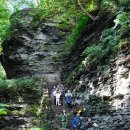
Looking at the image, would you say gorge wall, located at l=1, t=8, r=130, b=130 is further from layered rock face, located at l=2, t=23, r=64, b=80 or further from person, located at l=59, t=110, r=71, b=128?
person, located at l=59, t=110, r=71, b=128

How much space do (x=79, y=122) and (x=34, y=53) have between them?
1500cm

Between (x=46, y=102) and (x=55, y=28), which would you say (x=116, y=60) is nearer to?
(x=46, y=102)

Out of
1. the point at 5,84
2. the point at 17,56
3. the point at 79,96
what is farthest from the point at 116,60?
the point at 17,56

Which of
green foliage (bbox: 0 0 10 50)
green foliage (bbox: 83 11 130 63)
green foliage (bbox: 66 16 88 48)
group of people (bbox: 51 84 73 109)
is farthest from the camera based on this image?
green foliage (bbox: 0 0 10 50)

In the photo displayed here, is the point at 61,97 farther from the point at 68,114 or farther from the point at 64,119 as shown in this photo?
the point at 64,119

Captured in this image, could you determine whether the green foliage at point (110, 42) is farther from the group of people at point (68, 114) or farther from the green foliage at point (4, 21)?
the green foliage at point (4, 21)

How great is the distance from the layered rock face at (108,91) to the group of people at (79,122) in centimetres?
39

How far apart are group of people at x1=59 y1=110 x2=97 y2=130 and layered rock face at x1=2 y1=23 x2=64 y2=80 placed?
1004cm

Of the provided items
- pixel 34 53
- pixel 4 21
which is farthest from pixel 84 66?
pixel 4 21

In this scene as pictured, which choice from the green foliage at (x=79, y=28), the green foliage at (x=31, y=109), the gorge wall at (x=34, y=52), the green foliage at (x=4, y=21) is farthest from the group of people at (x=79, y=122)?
the green foliage at (x=4, y=21)

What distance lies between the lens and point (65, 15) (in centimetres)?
2606

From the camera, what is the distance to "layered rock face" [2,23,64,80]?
30.1 meters

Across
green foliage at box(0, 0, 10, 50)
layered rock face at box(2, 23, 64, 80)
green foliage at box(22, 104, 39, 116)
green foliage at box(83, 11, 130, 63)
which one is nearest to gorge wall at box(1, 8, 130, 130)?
layered rock face at box(2, 23, 64, 80)

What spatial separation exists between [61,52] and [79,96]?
Result: 1143 centimetres
